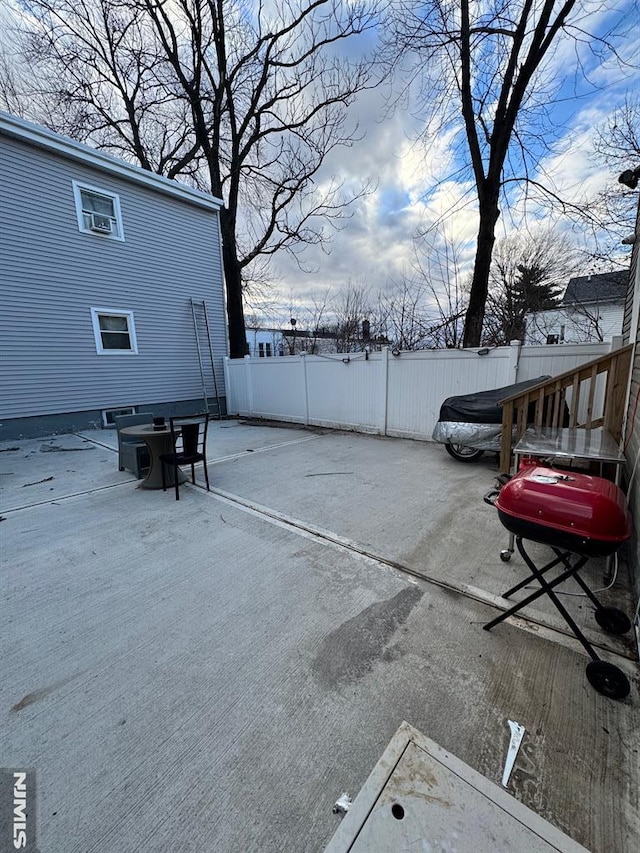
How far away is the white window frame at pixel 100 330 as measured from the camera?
777 cm

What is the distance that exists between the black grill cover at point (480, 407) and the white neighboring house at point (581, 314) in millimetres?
9153

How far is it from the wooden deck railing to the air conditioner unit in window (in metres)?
8.97

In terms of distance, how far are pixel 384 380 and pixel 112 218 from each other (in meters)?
7.31

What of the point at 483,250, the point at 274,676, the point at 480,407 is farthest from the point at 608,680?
the point at 483,250

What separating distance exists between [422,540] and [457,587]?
61 cm

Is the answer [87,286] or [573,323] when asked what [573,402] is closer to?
[87,286]

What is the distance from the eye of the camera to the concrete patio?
1129 millimetres

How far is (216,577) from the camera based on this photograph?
94.8 inches

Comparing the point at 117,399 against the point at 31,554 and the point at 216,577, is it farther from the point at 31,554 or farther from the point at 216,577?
the point at 216,577

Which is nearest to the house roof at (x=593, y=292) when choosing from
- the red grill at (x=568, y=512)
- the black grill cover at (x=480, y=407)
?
the black grill cover at (x=480, y=407)

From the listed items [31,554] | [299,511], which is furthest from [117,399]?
[299,511]

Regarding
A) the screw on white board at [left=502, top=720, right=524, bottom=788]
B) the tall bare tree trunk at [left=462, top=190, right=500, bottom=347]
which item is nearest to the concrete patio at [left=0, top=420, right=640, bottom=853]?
the screw on white board at [left=502, top=720, right=524, bottom=788]

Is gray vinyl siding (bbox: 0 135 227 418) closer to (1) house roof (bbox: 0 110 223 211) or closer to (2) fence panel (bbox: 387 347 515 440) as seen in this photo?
(1) house roof (bbox: 0 110 223 211)

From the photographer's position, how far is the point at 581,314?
12.8 meters
